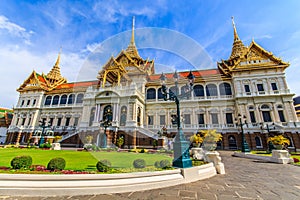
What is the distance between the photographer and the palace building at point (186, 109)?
67.1ft

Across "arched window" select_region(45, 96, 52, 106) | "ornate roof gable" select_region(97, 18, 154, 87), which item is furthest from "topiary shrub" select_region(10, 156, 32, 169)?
"arched window" select_region(45, 96, 52, 106)

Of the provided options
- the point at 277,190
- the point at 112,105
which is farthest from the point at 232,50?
the point at 277,190

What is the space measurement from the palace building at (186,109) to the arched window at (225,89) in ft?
0.51

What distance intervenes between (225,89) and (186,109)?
25.8 ft

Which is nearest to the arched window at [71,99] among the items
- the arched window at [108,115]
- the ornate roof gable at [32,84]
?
the ornate roof gable at [32,84]

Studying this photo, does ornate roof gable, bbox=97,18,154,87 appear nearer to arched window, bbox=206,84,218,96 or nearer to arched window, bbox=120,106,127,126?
arched window, bbox=120,106,127,126

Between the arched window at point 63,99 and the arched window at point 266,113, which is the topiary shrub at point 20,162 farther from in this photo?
the arched window at point 63,99

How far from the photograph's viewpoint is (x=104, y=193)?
394 cm

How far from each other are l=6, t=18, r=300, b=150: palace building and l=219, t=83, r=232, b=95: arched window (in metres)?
0.16

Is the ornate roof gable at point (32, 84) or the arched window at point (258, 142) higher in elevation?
the ornate roof gable at point (32, 84)

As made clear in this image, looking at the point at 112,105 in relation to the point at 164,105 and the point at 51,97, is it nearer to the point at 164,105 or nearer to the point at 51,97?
the point at 164,105

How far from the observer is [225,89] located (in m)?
25.4

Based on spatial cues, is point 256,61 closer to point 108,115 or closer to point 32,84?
point 108,115

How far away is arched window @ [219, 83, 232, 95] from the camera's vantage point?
2498 cm
